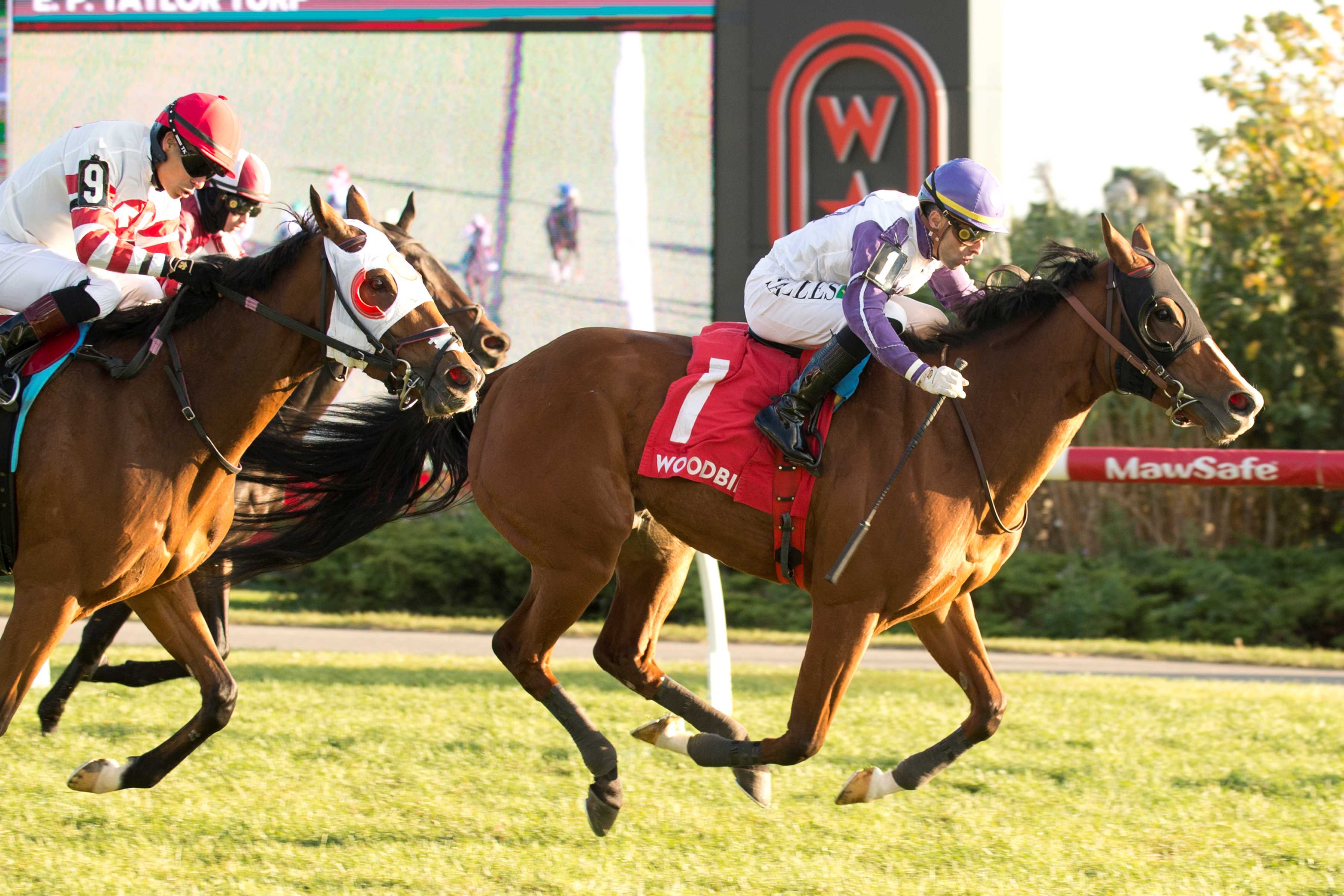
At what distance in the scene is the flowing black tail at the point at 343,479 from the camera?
16.6 ft

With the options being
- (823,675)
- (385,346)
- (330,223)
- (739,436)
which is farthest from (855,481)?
(330,223)

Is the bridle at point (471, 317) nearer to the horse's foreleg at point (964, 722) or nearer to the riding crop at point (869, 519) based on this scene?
the riding crop at point (869, 519)

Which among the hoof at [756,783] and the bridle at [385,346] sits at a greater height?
the bridle at [385,346]

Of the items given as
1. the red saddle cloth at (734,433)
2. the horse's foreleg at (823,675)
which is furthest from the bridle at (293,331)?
the horse's foreleg at (823,675)

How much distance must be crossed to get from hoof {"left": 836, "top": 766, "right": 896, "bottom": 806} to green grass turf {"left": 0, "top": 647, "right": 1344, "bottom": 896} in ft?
0.39

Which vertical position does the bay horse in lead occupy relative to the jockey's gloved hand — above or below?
below

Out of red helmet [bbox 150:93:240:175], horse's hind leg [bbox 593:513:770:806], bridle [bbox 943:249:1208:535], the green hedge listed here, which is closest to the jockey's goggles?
bridle [bbox 943:249:1208:535]

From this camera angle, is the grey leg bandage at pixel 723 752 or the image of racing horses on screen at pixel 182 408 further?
the grey leg bandage at pixel 723 752

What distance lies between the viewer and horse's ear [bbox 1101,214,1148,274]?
3963 millimetres

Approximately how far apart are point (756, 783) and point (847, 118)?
24.5ft

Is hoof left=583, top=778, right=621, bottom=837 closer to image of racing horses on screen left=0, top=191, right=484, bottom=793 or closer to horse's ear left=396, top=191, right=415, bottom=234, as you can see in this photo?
image of racing horses on screen left=0, top=191, right=484, bottom=793

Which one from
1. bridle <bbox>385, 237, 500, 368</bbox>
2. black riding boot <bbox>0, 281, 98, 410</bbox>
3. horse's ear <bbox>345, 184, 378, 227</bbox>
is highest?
horse's ear <bbox>345, 184, 378, 227</bbox>

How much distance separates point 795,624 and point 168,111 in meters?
7.42

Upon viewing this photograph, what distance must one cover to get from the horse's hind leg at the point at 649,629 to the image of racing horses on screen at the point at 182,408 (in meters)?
1.21
